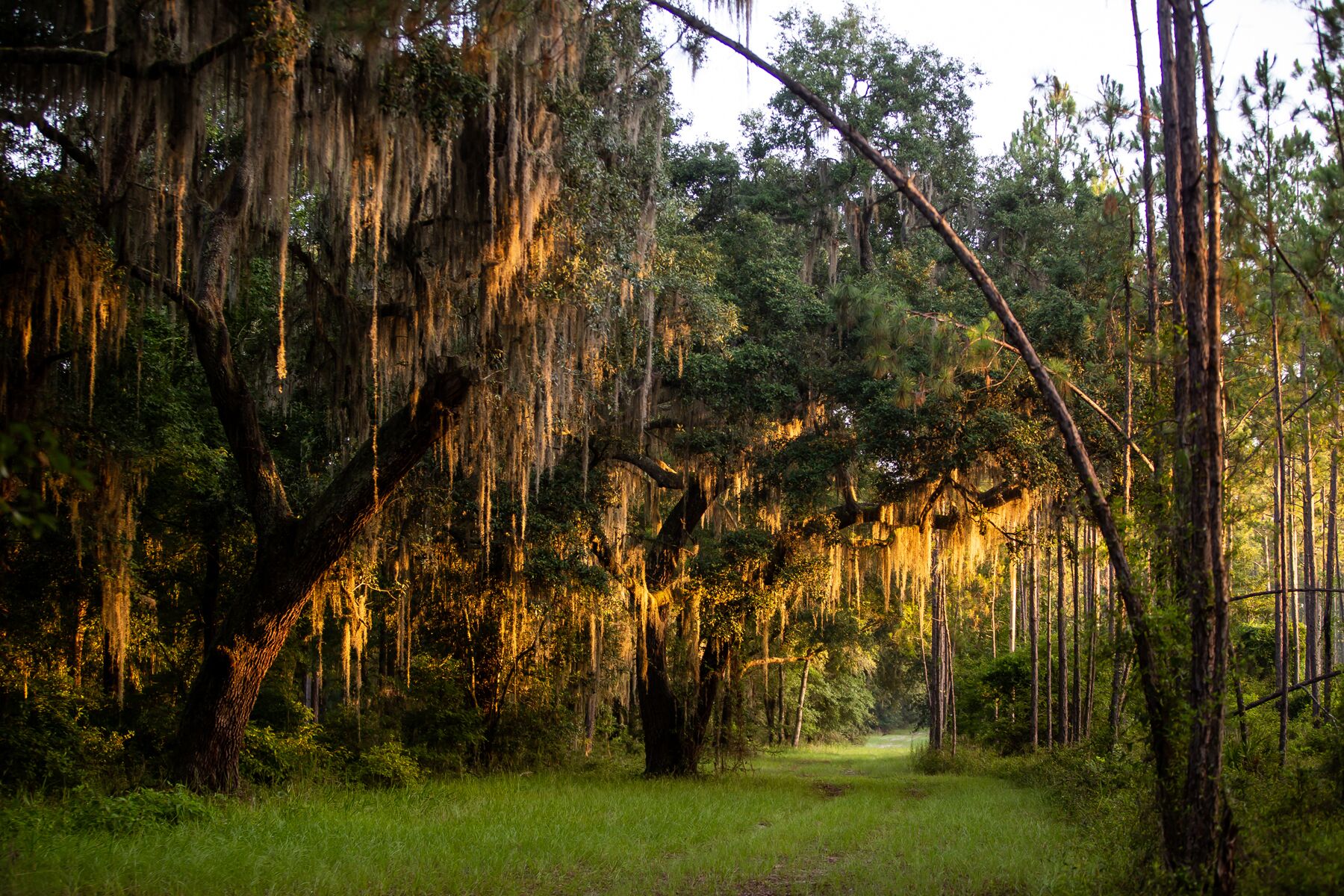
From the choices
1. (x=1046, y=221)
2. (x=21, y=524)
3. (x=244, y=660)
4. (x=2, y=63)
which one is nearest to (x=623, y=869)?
(x=244, y=660)

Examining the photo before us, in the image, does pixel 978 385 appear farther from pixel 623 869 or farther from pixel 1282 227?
pixel 623 869

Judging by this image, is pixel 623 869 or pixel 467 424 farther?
pixel 467 424

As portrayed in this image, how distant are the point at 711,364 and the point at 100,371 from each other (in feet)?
25.0

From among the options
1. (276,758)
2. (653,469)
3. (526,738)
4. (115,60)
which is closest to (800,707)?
(526,738)

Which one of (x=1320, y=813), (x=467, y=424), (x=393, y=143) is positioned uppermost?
(x=393, y=143)

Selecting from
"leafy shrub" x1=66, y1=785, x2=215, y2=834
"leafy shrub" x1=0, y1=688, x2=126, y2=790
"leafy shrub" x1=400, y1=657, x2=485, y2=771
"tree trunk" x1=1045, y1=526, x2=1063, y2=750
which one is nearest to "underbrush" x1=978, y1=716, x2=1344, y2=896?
"leafy shrub" x1=66, y1=785, x2=215, y2=834

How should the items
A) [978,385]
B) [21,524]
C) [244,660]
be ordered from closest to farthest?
[21,524], [244,660], [978,385]

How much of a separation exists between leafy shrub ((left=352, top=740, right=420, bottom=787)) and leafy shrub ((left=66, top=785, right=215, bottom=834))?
4.77 meters

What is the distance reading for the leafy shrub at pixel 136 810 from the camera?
7910mm

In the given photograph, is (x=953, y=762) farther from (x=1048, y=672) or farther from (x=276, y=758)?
(x=276, y=758)

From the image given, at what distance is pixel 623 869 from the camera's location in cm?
802

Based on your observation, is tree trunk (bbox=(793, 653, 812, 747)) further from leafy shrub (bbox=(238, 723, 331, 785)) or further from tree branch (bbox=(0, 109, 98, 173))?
tree branch (bbox=(0, 109, 98, 173))

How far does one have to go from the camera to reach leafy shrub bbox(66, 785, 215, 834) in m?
7.91

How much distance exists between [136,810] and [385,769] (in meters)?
5.69
